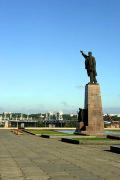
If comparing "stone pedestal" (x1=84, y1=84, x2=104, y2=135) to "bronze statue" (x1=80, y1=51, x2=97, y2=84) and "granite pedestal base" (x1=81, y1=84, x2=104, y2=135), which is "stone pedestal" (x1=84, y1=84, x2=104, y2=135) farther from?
"bronze statue" (x1=80, y1=51, x2=97, y2=84)

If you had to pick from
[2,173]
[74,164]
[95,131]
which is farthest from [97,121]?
[2,173]

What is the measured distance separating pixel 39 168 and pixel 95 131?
2367 centimetres

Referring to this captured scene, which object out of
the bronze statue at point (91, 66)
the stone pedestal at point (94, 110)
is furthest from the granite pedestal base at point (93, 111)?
the bronze statue at point (91, 66)

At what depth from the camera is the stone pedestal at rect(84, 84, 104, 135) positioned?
34.4 metres

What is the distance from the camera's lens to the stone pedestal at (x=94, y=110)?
34.4 metres

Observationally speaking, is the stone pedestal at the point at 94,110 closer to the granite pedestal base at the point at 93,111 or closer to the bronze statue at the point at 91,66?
the granite pedestal base at the point at 93,111

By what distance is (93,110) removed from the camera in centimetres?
3441

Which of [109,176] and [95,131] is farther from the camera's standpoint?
[95,131]

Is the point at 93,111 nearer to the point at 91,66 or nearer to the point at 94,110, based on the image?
the point at 94,110

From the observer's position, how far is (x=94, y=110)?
113 ft

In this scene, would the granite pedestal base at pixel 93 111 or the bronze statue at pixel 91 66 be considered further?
the bronze statue at pixel 91 66

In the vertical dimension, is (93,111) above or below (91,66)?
below

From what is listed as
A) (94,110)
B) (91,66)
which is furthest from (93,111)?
(91,66)

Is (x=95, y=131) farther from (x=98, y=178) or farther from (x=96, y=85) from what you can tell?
(x=98, y=178)
